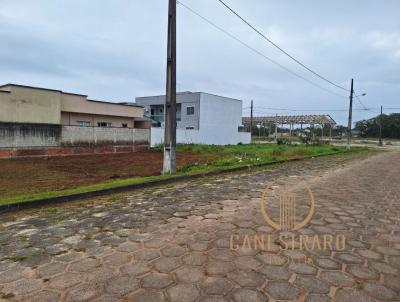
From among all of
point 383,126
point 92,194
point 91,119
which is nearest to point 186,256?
point 92,194

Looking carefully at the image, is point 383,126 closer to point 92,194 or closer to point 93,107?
point 93,107

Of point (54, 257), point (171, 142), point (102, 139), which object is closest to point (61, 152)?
point (102, 139)

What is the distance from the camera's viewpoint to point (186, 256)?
11.0 ft

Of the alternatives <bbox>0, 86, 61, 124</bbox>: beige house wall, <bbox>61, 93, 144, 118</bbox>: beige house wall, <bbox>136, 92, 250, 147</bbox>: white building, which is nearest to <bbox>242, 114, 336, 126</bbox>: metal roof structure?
<bbox>136, 92, 250, 147</bbox>: white building

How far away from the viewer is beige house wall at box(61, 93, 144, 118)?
2303 cm

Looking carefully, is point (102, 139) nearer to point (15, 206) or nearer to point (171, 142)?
point (171, 142)

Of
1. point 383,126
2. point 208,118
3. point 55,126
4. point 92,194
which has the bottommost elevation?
point 92,194

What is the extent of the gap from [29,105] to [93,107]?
5.82 m

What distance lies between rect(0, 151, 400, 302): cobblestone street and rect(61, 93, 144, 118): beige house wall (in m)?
19.3

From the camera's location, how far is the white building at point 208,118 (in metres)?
34.0

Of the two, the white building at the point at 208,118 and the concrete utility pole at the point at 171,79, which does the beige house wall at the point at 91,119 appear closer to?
the white building at the point at 208,118

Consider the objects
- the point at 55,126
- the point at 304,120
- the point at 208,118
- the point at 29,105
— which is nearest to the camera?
the point at 55,126

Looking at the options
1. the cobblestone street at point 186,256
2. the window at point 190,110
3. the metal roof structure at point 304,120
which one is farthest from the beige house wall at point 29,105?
the metal roof structure at point 304,120

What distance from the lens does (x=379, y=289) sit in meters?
2.66
